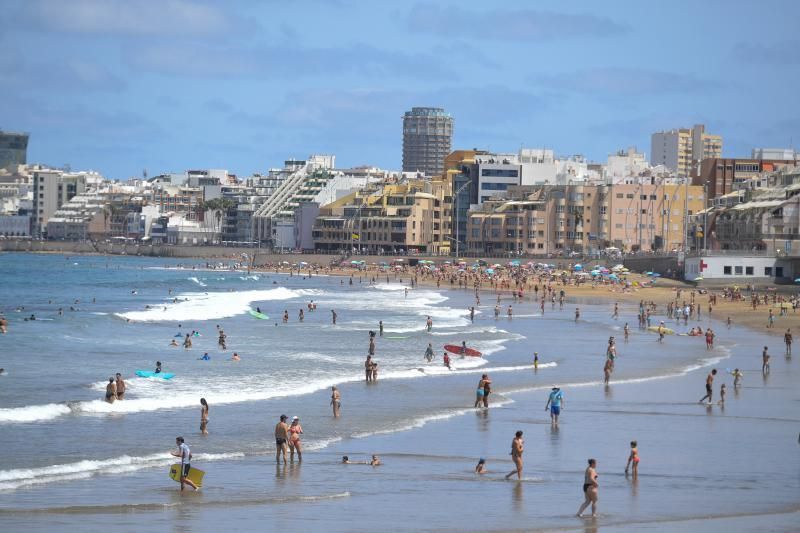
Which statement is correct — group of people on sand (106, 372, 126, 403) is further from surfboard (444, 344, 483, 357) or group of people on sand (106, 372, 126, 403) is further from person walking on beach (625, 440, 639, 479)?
surfboard (444, 344, 483, 357)

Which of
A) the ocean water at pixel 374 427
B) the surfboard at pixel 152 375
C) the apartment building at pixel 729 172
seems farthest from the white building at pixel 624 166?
the surfboard at pixel 152 375

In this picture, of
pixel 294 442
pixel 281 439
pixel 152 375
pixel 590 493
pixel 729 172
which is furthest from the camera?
pixel 729 172

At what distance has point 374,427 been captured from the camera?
2878 centimetres

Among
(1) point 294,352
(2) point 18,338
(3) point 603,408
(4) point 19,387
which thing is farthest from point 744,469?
(2) point 18,338

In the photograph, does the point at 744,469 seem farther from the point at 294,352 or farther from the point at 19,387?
the point at 294,352

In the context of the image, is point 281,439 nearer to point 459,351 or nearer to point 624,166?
point 459,351

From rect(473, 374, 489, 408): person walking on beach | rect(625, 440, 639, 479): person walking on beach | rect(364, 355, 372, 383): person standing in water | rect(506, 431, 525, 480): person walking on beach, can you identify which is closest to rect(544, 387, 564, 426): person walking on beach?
rect(473, 374, 489, 408): person walking on beach

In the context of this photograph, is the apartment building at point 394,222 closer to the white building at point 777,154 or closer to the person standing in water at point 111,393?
the white building at point 777,154

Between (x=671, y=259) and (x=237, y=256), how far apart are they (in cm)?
8223

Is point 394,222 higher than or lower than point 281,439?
higher

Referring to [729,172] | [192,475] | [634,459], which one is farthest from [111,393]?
[729,172]

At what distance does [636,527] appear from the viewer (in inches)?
744

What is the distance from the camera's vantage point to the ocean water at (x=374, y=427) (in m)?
20.3

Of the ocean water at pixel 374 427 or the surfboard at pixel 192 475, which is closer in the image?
the ocean water at pixel 374 427
